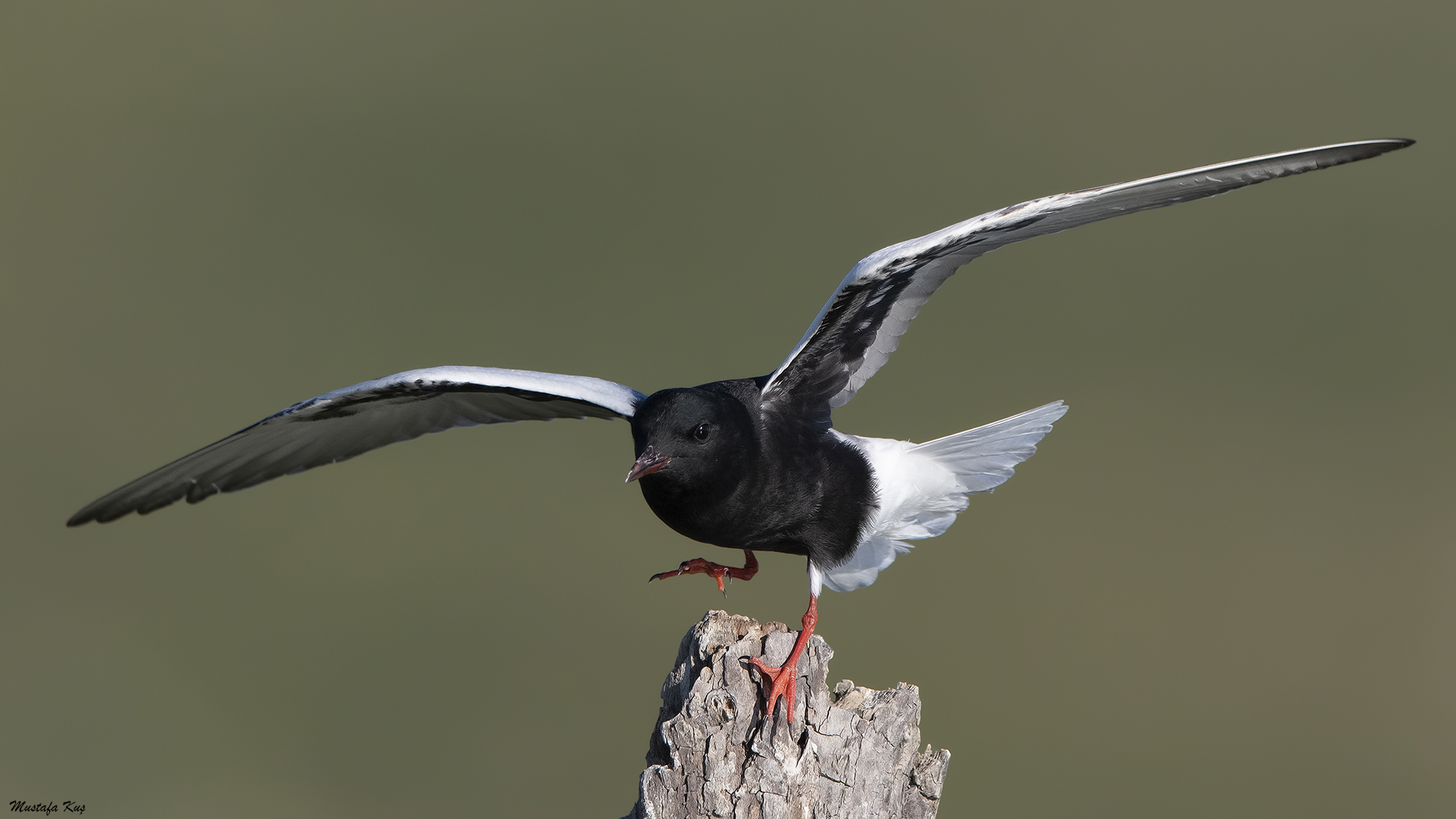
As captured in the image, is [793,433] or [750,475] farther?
[793,433]

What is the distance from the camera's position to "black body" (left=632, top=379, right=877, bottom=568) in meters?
4.50

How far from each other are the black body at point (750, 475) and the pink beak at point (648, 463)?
2cm

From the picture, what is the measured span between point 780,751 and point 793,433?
1.63 m

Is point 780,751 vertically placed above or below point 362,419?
below

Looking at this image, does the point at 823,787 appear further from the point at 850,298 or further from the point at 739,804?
the point at 850,298

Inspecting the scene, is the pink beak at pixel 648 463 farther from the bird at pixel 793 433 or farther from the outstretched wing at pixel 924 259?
the outstretched wing at pixel 924 259

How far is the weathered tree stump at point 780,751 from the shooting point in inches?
155

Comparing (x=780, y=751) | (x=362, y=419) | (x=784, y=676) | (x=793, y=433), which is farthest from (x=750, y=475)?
(x=362, y=419)

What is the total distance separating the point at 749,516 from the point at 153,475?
3.31m

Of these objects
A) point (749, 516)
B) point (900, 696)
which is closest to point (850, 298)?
point (749, 516)

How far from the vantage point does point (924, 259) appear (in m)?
4.66

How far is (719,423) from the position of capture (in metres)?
4.57

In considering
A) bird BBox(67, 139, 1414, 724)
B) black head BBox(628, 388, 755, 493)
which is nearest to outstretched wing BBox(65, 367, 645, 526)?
bird BBox(67, 139, 1414, 724)

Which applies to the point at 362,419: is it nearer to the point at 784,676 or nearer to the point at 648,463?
the point at 648,463
